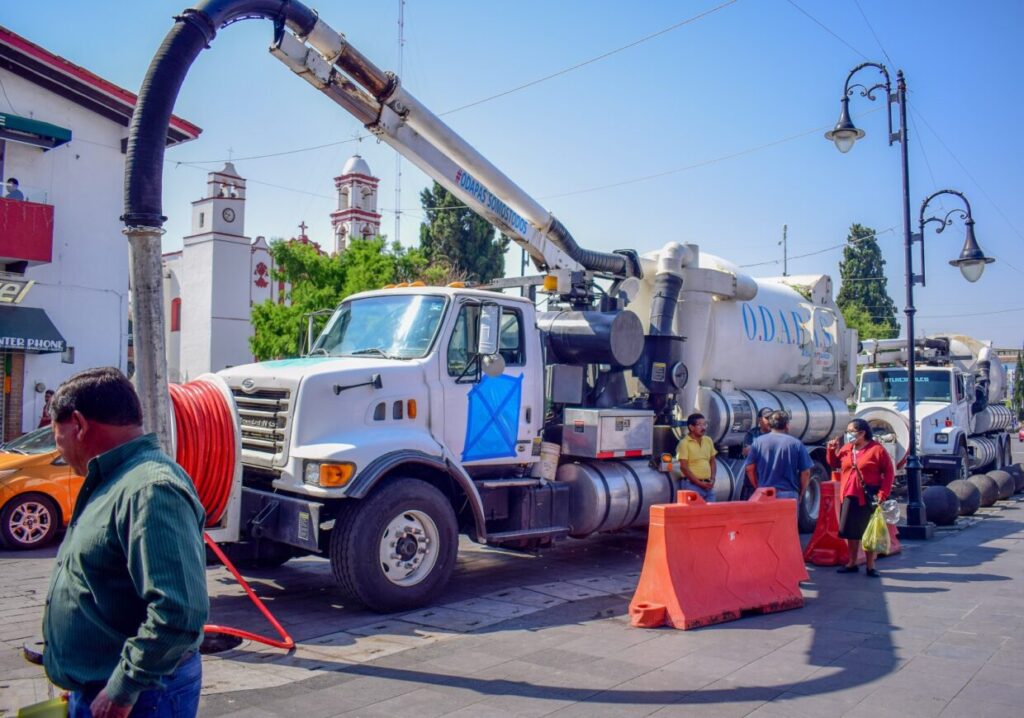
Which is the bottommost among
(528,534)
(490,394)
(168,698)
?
(528,534)

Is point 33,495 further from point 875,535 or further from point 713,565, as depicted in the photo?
point 875,535

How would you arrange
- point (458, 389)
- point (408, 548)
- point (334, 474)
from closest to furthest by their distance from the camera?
point (334, 474) → point (408, 548) → point (458, 389)

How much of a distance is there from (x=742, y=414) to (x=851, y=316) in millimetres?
43272

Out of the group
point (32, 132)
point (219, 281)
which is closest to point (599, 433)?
point (32, 132)

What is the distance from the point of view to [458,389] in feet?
28.2

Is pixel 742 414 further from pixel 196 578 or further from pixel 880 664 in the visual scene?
pixel 196 578

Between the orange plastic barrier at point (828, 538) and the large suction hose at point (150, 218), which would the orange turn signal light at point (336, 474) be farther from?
the orange plastic barrier at point (828, 538)

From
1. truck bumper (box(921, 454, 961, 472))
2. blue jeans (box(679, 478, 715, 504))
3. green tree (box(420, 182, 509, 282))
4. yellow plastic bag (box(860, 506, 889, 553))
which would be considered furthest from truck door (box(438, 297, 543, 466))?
green tree (box(420, 182, 509, 282))

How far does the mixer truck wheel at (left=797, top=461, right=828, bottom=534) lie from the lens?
13087 millimetres

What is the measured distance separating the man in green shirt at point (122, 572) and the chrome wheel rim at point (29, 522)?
9017 mm

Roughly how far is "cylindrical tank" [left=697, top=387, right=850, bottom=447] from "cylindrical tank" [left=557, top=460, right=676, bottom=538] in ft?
5.69

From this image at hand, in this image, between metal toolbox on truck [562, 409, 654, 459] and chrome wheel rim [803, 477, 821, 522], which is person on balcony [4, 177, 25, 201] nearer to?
metal toolbox on truck [562, 409, 654, 459]

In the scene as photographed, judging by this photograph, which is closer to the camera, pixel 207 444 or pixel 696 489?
pixel 207 444

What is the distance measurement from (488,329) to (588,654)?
3.21 meters
